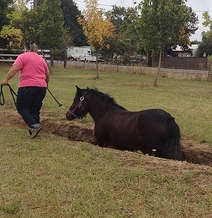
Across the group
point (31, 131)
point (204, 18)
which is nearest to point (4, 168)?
point (31, 131)

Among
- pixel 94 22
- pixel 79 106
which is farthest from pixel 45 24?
pixel 79 106

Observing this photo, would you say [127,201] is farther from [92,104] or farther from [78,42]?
[78,42]

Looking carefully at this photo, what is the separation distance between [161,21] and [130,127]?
13551 mm

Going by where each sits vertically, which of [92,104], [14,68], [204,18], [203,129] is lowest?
[203,129]

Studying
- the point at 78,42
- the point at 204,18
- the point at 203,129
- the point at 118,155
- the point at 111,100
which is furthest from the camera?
the point at 78,42

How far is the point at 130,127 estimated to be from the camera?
5.86m

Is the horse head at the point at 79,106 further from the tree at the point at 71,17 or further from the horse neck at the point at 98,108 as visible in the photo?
the tree at the point at 71,17

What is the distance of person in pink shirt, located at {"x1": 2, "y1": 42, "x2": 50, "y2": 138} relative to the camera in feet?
20.0

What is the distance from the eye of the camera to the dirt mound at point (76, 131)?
648 centimetres

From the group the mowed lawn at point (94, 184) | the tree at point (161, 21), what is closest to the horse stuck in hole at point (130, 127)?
the mowed lawn at point (94, 184)

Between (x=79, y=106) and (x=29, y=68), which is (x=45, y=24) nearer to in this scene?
(x=79, y=106)

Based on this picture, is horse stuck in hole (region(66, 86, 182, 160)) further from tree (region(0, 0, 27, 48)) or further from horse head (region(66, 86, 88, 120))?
tree (region(0, 0, 27, 48))

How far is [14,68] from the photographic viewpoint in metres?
6.02

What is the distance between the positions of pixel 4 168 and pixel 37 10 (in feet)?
73.2
